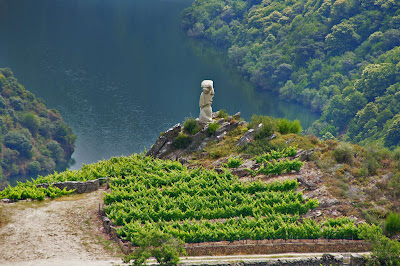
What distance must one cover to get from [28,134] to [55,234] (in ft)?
237

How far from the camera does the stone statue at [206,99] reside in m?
38.7

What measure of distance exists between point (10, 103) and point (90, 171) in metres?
70.7

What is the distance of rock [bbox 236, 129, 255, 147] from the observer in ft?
120

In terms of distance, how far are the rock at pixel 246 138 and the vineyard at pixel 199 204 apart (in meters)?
3.70

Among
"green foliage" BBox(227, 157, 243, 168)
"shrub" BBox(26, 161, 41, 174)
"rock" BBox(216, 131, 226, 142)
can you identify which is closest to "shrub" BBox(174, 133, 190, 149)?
"rock" BBox(216, 131, 226, 142)

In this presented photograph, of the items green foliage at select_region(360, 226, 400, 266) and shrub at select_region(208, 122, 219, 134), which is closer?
green foliage at select_region(360, 226, 400, 266)

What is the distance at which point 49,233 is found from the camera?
2695cm

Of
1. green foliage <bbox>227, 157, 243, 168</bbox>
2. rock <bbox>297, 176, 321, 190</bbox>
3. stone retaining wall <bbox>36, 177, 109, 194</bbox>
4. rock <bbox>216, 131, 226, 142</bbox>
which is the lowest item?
rock <bbox>297, 176, 321, 190</bbox>

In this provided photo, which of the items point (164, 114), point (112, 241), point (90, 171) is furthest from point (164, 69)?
point (112, 241)

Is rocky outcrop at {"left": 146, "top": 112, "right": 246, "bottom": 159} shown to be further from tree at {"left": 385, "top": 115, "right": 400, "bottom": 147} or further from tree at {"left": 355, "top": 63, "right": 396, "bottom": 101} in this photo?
tree at {"left": 355, "top": 63, "right": 396, "bottom": 101}

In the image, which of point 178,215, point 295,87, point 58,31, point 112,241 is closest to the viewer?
point 112,241

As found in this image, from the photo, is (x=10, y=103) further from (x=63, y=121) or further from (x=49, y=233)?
(x=49, y=233)

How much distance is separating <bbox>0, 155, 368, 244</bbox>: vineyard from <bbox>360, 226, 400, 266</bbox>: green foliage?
1335mm

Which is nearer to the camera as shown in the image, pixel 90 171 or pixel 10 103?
pixel 90 171
